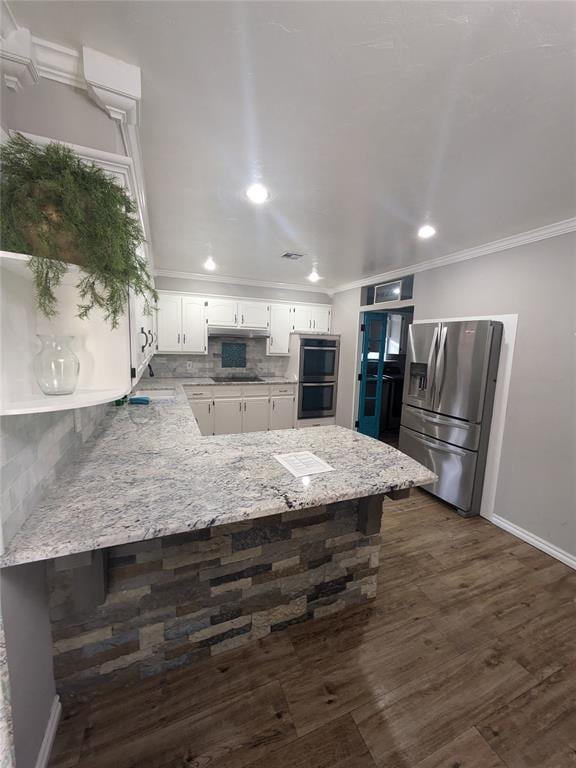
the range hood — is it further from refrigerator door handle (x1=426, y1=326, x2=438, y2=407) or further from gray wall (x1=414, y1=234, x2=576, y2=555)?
gray wall (x1=414, y1=234, x2=576, y2=555)

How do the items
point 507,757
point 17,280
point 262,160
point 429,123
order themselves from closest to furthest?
point 17,280
point 507,757
point 429,123
point 262,160

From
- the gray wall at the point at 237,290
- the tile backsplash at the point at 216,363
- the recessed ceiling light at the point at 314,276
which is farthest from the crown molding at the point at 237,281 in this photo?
the tile backsplash at the point at 216,363

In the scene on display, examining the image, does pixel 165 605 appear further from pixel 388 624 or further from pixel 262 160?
pixel 262 160

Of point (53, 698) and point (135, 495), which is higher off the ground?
point (135, 495)

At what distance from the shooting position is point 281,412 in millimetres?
4672

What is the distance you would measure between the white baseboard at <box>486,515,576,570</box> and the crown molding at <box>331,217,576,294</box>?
2374 millimetres

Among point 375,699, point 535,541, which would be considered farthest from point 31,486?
point 535,541

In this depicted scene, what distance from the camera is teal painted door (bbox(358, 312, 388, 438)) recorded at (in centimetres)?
464

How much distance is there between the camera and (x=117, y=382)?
3.74 ft

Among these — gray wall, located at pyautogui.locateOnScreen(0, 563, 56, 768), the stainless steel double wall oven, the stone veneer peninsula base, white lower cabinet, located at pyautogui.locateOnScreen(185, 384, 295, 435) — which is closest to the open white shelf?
gray wall, located at pyautogui.locateOnScreen(0, 563, 56, 768)

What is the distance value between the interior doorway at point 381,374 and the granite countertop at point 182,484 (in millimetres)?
3073

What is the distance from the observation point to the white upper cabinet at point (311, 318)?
4871 mm

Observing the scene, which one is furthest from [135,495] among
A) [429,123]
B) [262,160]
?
[429,123]

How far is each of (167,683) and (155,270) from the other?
13.3 ft
